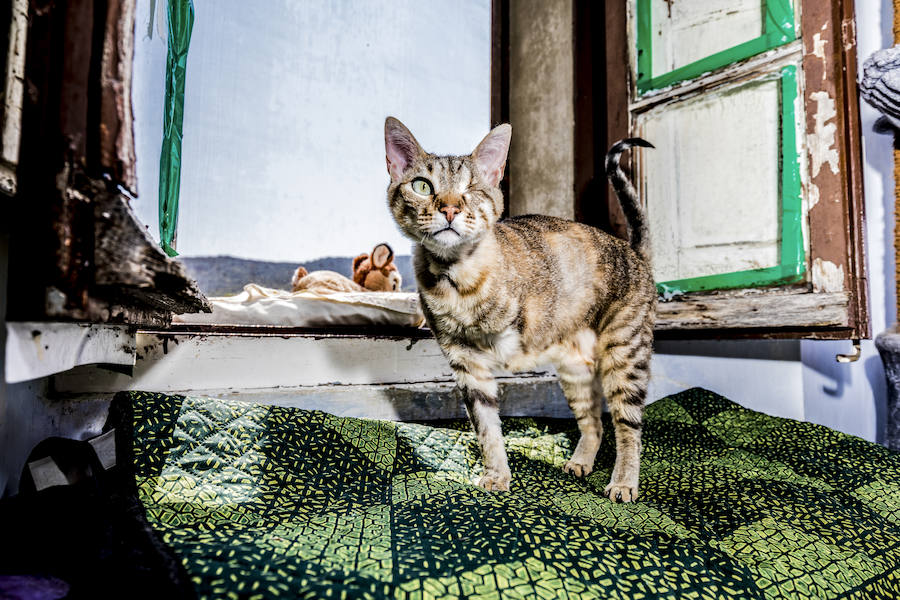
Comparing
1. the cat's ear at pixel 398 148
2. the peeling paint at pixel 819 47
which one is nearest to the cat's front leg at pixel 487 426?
the cat's ear at pixel 398 148

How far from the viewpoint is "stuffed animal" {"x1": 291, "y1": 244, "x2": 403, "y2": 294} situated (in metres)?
2.23

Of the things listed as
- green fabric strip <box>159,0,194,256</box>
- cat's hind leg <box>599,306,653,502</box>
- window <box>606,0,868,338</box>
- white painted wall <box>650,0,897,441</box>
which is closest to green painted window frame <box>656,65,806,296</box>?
window <box>606,0,868,338</box>

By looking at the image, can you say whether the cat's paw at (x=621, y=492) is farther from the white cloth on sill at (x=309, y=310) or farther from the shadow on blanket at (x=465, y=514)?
the white cloth on sill at (x=309, y=310)

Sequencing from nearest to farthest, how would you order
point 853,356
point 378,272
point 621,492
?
point 621,492
point 853,356
point 378,272

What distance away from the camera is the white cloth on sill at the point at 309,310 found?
166 centimetres

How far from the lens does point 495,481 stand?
117cm

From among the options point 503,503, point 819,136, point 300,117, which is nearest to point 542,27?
point 300,117

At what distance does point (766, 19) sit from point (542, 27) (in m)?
1.42

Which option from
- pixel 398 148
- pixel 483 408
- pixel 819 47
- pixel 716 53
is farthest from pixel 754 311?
pixel 398 148

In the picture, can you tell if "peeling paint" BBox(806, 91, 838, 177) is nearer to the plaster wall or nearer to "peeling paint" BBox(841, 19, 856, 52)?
"peeling paint" BBox(841, 19, 856, 52)

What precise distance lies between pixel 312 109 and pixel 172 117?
111cm

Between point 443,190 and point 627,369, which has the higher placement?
point 443,190

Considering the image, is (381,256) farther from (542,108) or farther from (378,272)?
(542,108)

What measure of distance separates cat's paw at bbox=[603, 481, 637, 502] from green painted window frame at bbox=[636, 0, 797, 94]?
1677 mm
